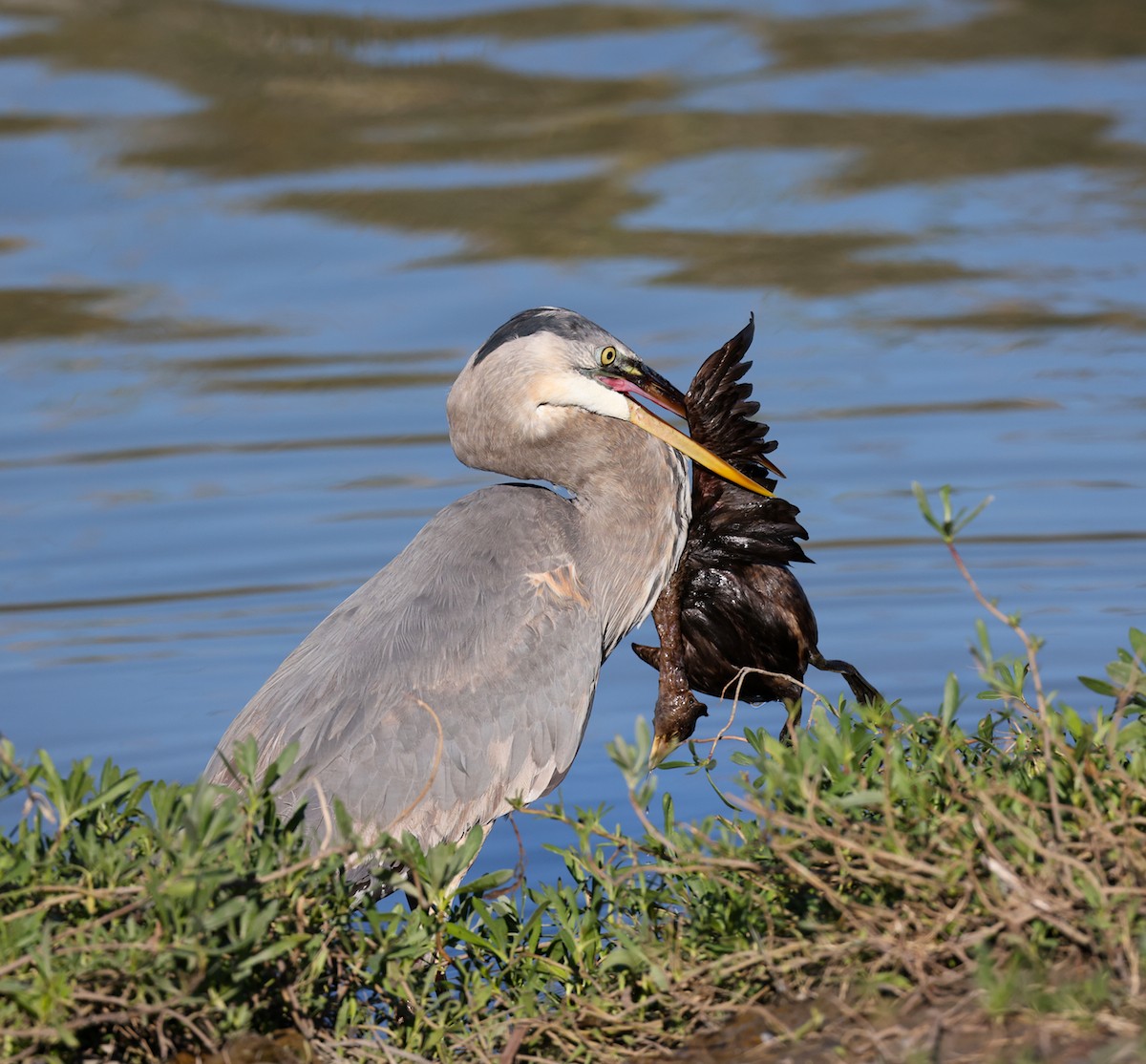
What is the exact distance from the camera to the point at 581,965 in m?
4.10

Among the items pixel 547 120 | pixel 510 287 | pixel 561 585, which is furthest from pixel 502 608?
pixel 547 120

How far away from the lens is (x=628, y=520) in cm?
552

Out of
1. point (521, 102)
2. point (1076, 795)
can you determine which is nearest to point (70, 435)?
point (521, 102)

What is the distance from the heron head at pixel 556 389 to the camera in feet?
17.9

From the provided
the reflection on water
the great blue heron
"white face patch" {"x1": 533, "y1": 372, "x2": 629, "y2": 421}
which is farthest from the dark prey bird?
the reflection on water

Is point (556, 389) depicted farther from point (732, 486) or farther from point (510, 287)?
point (510, 287)

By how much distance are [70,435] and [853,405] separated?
5.03 meters

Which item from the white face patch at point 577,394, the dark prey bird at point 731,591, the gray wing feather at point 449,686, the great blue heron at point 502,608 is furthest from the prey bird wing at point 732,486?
the gray wing feather at point 449,686

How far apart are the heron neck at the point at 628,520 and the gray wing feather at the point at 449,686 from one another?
0.10 m

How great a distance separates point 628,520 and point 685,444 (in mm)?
291

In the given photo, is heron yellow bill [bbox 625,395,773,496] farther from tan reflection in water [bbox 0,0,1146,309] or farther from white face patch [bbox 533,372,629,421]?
tan reflection in water [bbox 0,0,1146,309]

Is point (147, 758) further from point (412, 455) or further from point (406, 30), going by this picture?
point (406, 30)

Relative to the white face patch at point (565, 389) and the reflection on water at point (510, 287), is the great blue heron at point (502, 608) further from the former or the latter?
the reflection on water at point (510, 287)

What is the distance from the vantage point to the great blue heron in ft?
16.5
